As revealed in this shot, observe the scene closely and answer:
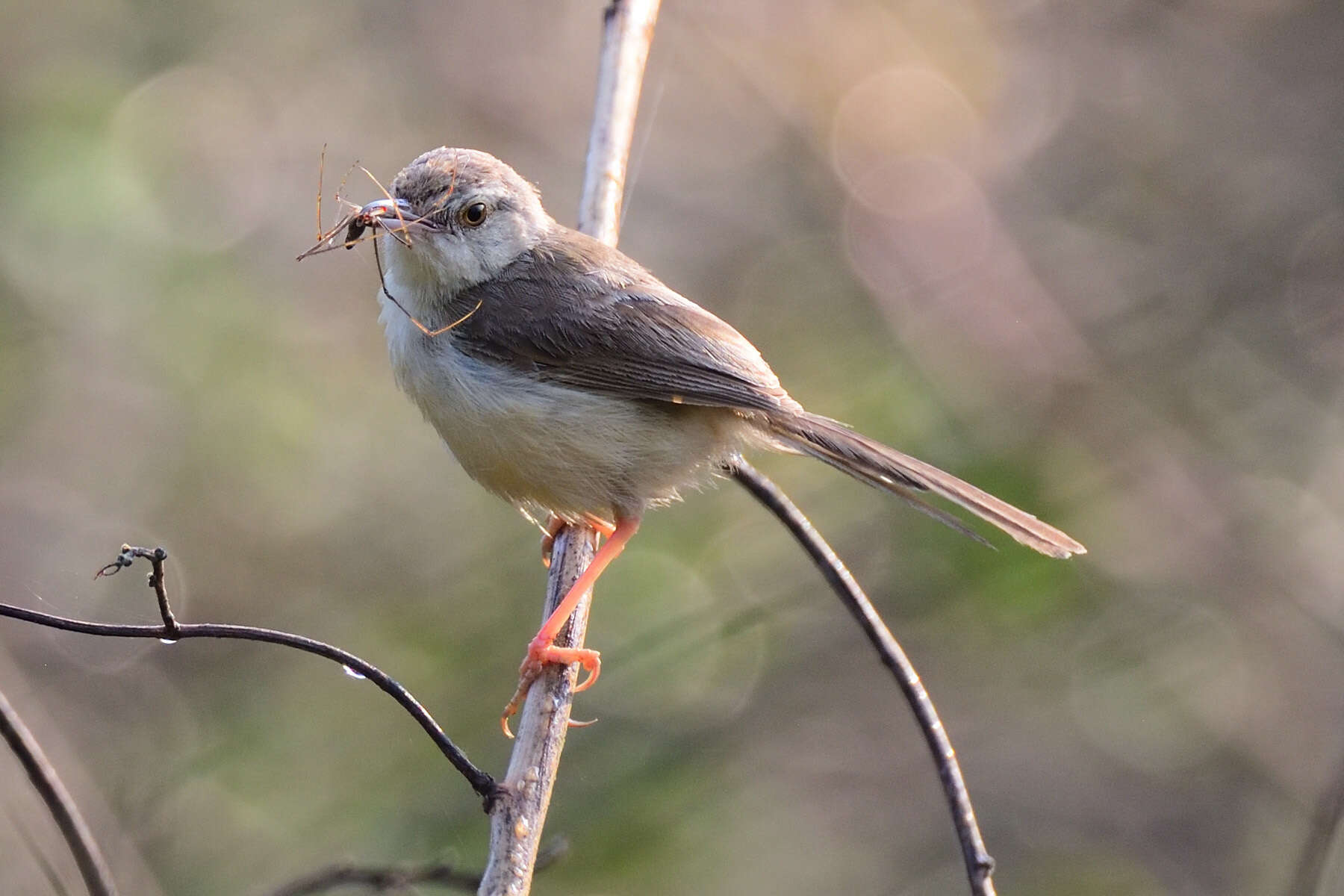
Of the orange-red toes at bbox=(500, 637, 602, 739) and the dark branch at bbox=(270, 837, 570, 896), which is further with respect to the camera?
the orange-red toes at bbox=(500, 637, 602, 739)

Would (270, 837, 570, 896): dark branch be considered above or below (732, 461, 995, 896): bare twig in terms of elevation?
below

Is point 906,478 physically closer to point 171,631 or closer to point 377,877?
point 377,877

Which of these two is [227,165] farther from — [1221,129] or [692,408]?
[1221,129]

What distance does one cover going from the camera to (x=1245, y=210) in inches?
267

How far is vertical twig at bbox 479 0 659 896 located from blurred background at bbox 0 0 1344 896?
Answer: 1405 mm

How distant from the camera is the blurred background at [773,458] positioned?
5.61 m

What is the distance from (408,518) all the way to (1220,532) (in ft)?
12.6

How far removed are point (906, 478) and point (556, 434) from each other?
1.01 metres

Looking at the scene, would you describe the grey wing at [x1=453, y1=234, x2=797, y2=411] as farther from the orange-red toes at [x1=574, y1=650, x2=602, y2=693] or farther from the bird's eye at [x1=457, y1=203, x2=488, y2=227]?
the orange-red toes at [x1=574, y1=650, x2=602, y2=693]

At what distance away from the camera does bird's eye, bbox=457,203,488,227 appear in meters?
4.07

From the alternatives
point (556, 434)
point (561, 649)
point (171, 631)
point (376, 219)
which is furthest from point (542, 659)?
point (171, 631)

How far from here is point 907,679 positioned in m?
2.88

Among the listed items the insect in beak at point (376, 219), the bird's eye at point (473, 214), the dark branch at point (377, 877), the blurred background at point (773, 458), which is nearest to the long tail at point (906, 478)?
the bird's eye at point (473, 214)

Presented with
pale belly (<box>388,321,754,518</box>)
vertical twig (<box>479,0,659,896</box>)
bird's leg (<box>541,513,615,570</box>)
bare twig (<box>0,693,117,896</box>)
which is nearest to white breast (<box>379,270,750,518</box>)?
pale belly (<box>388,321,754,518</box>)
